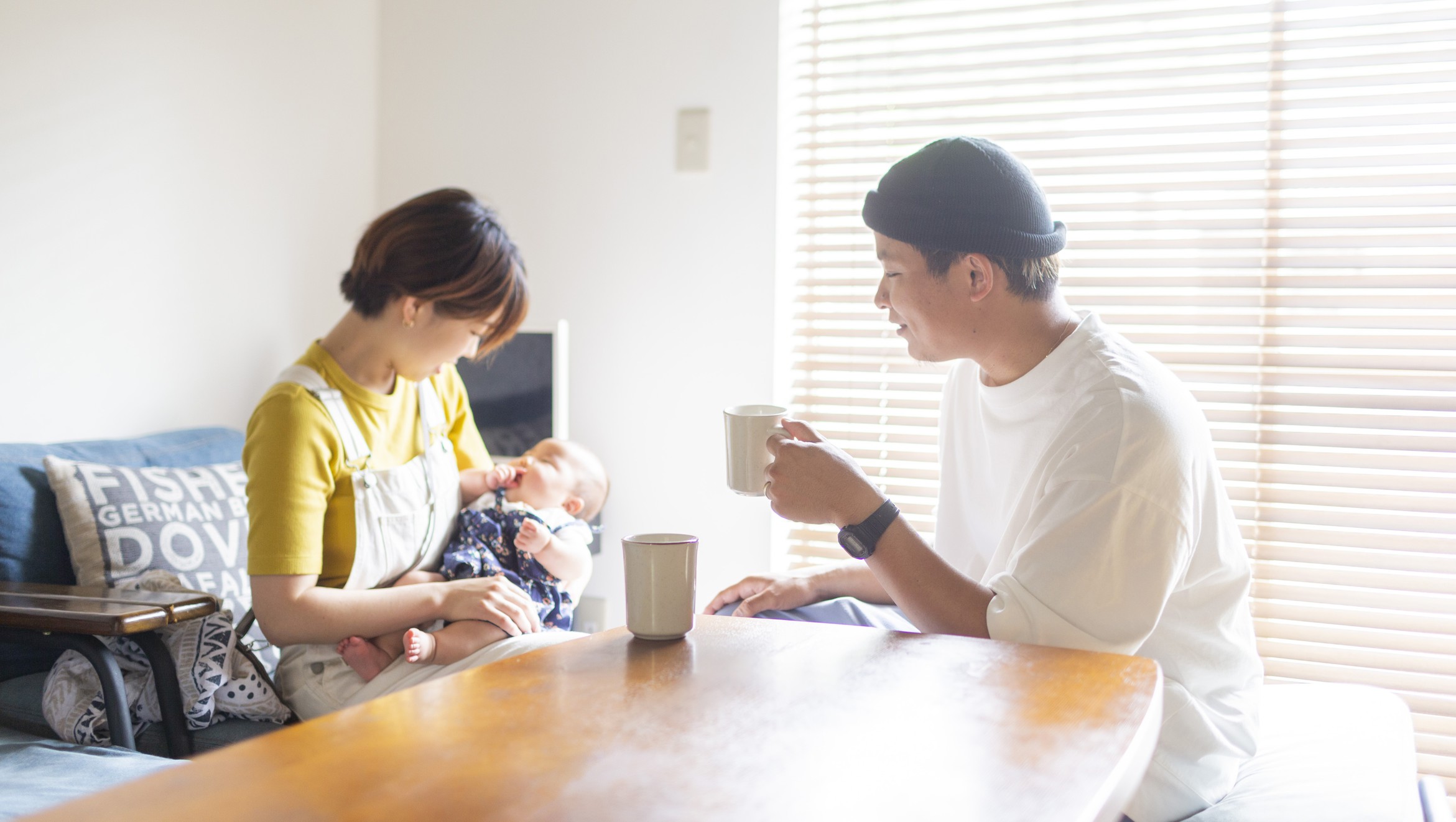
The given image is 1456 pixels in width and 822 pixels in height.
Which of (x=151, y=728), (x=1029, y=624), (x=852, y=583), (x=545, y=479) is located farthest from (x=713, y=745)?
(x=545, y=479)

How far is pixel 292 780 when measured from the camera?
0.72 metres

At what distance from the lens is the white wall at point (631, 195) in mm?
2865

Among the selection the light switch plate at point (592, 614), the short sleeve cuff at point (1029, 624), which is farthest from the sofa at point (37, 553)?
the light switch plate at point (592, 614)

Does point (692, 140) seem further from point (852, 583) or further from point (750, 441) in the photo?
point (750, 441)

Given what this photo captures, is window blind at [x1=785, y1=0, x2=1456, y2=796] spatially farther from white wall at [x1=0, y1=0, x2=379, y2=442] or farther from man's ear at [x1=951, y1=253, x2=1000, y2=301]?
white wall at [x1=0, y1=0, x2=379, y2=442]

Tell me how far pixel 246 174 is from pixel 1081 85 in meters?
2.12

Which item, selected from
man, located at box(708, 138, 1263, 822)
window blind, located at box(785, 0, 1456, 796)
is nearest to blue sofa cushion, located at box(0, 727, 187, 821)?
man, located at box(708, 138, 1263, 822)

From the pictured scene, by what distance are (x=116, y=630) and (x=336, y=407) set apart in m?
0.44

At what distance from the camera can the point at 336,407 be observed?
1657 millimetres

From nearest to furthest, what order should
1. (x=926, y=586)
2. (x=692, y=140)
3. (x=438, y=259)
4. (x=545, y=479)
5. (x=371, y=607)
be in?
1. (x=926, y=586)
2. (x=371, y=607)
3. (x=438, y=259)
4. (x=545, y=479)
5. (x=692, y=140)

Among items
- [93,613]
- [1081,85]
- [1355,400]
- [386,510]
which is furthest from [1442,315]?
[93,613]

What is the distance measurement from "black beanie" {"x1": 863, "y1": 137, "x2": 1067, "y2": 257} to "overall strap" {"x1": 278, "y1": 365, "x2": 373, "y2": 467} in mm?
909

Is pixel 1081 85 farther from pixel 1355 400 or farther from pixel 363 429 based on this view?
pixel 363 429

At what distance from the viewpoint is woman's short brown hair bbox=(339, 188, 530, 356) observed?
1688 mm
